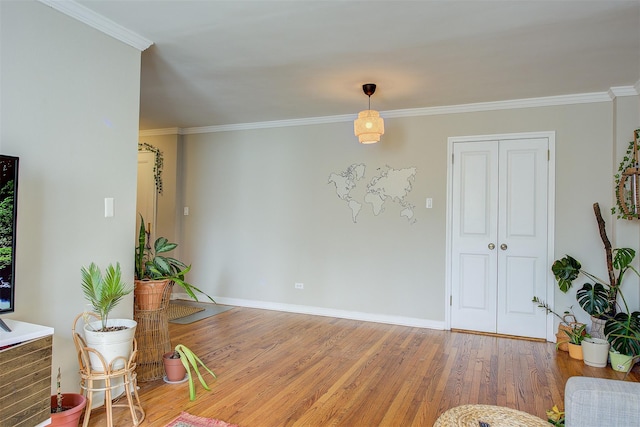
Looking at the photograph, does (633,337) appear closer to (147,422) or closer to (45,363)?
(147,422)

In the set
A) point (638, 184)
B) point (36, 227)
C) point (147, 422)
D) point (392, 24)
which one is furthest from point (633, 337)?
point (36, 227)

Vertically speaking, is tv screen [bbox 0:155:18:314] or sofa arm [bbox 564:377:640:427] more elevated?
tv screen [bbox 0:155:18:314]

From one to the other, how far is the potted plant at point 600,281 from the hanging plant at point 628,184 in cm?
19

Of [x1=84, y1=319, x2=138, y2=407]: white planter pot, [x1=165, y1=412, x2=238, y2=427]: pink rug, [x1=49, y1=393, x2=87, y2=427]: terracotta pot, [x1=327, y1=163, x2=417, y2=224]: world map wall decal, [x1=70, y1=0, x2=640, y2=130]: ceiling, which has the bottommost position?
[x1=165, y1=412, x2=238, y2=427]: pink rug

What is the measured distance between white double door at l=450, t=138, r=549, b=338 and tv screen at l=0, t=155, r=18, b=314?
3734mm

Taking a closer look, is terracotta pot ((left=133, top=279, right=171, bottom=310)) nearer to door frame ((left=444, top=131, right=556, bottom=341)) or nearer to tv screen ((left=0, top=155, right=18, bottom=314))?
tv screen ((left=0, top=155, right=18, bottom=314))

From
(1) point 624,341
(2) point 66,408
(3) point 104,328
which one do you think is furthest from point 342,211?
(2) point 66,408

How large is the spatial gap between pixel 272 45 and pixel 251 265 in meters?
3.12

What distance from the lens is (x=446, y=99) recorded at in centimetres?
400

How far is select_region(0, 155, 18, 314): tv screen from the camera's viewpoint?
181cm

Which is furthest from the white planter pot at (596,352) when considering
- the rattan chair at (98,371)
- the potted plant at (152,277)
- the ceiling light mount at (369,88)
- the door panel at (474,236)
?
the rattan chair at (98,371)

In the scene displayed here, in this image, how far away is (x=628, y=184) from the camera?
350 cm

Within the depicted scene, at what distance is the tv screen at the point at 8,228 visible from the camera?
1.81 m

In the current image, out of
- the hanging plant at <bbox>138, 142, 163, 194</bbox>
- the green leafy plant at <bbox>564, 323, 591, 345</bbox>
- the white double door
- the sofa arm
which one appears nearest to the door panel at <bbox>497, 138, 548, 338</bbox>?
the white double door
